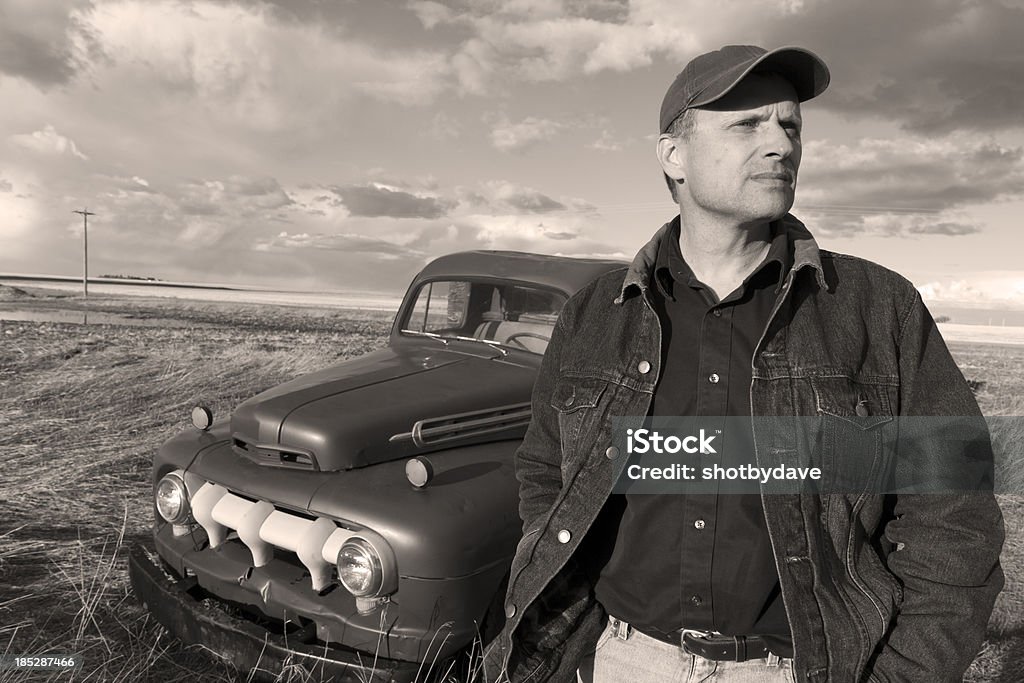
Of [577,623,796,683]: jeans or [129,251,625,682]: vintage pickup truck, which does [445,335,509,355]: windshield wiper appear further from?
[577,623,796,683]: jeans

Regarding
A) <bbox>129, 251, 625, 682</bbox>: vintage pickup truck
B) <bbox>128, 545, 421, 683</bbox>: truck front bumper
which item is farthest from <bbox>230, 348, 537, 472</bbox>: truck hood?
<bbox>128, 545, 421, 683</bbox>: truck front bumper

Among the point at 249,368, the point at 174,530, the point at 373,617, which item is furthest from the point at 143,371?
the point at 373,617

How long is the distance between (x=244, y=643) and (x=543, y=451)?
159 centimetres

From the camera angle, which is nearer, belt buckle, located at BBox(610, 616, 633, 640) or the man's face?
the man's face

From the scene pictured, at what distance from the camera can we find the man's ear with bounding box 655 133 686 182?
2008mm

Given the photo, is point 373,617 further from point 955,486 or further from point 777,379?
point 955,486

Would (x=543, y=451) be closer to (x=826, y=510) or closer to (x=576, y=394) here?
(x=576, y=394)

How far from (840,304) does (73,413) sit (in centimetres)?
857

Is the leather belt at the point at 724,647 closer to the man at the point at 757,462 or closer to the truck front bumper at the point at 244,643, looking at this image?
the man at the point at 757,462

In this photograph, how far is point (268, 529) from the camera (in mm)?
2994

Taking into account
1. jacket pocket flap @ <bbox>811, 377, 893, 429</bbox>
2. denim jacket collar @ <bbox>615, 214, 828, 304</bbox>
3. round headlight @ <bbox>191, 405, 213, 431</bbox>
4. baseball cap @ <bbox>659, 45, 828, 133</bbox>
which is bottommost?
round headlight @ <bbox>191, 405, 213, 431</bbox>

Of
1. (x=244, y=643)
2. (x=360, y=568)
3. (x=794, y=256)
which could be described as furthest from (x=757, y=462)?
(x=244, y=643)

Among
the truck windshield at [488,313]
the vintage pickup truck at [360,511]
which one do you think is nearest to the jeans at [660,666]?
the vintage pickup truck at [360,511]

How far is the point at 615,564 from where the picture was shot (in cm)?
195
